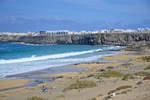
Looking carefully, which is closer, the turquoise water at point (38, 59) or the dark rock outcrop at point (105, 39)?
the turquoise water at point (38, 59)

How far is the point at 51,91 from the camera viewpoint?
44.3 ft

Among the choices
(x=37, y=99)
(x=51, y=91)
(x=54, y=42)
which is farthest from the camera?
(x=54, y=42)

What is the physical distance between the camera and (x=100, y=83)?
1422 cm

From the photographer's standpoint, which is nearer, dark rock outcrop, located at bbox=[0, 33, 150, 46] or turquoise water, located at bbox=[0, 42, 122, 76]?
turquoise water, located at bbox=[0, 42, 122, 76]

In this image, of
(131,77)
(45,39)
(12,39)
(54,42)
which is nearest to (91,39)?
(54,42)

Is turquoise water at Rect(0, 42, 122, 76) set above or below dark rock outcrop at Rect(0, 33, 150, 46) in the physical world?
below

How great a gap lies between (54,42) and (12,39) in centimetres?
4557

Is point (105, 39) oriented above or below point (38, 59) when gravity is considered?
above

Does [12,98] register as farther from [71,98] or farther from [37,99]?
[71,98]

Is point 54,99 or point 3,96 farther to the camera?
point 3,96

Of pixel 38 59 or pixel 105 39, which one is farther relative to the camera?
pixel 105 39

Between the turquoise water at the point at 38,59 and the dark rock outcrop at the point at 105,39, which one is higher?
the dark rock outcrop at the point at 105,39

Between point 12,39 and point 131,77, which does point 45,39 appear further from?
point 131,77

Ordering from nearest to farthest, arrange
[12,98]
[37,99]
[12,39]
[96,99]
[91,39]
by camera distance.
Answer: [96,99] < [37,99] < [12,98] < [91,39] < [12,39]
